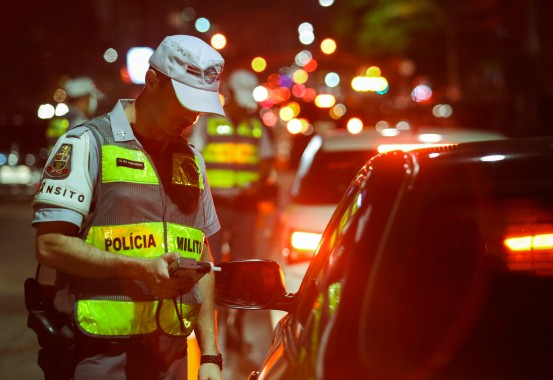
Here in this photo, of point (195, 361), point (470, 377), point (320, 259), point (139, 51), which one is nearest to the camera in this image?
point (470, 377)

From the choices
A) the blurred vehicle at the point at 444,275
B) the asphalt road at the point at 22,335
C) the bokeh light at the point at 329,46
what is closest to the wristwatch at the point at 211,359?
the blurred vehicle at the point at 444,275

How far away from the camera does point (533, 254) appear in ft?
7.71

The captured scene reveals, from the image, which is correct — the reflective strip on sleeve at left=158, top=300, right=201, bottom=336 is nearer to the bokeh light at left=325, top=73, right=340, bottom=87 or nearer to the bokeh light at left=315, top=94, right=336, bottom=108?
the bokeh light at left=315, top=94, right=336, bottom=108

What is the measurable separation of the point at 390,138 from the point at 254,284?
3.70m

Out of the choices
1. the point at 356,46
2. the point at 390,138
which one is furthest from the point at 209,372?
the point at 356,46

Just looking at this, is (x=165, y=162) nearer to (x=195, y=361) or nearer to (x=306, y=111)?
(x=195, y=361)

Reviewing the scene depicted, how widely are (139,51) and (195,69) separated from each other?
18.5m

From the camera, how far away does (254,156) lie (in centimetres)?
816

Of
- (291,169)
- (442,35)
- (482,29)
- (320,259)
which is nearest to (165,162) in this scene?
(320,259)

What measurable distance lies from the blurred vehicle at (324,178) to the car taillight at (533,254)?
3.96 meters

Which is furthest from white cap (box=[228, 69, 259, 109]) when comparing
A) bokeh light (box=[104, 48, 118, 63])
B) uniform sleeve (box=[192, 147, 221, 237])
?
bokeh light (box=[104, 48, 118, 63])

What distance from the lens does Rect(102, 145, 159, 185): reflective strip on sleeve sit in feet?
10.6

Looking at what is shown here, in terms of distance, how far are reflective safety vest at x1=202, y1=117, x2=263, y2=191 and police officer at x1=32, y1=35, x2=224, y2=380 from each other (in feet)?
14.5

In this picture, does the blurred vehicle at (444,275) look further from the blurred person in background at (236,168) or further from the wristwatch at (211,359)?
the blurred person in background at (236,168)
